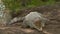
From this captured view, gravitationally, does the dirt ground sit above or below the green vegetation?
below

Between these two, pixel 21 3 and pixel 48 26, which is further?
pixel 21 3

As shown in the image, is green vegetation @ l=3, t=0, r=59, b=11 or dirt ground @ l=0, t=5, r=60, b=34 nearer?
dirt ground @ l=0, t=5, r=60, b=34

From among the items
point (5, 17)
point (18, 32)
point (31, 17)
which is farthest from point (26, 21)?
point (5, 17)

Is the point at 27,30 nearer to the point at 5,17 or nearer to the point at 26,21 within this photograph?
the point at 26,21

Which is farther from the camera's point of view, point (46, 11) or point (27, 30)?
point (46, 11)

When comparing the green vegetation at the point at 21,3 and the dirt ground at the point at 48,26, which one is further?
the green vegetation at the point at 21,3

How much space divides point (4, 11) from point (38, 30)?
2814mm

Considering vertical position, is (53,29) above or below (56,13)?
below

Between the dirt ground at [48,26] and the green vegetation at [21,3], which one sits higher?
the green vegetation at [21,3]

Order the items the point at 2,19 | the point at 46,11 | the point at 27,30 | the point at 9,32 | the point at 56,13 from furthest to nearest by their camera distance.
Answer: the point at 2,19 < the point at 46,11 < the point at 56,13 < the point at 27,30 < the point at 9,32

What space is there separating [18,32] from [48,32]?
569 mm

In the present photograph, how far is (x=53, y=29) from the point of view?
381 centimetres

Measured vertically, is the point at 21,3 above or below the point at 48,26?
above

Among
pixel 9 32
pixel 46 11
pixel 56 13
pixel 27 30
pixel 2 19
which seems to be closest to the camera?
→ pixel 9 32
